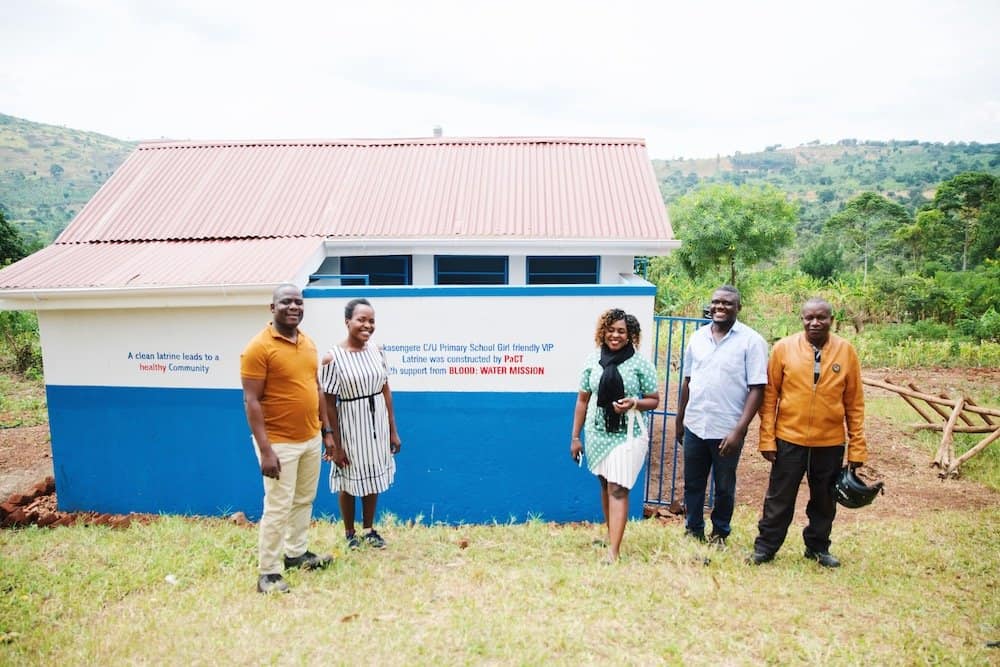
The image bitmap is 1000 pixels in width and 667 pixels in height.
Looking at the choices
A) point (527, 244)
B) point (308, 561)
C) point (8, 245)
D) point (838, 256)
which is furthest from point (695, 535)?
point (838, 256)

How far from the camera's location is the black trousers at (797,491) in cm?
421

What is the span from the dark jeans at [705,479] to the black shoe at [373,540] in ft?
7.21

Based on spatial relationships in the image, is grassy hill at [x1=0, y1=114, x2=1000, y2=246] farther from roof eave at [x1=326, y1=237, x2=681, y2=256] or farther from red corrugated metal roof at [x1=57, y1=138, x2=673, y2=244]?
roof eave at [x1=326, y1=237, x2=681, y2=256]

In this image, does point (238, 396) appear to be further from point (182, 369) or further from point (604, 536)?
point (604, 536)

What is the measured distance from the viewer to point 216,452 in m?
6.27

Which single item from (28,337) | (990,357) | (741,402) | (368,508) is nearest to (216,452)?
(368,508)

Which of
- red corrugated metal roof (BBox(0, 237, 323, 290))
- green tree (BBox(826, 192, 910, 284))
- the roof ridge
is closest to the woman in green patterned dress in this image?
red corrugated metal roof (BBox(0, 237, 323, 290))

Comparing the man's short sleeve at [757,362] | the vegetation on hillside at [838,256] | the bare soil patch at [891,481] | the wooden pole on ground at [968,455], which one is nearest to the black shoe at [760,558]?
the man's short sleeve at [757,362]

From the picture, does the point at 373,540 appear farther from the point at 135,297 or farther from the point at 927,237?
the point at 927,237

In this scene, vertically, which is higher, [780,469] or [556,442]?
[780,469]

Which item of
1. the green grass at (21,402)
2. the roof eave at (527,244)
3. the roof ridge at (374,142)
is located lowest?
the green grass at (21,402)

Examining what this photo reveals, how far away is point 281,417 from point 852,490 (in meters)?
3.51

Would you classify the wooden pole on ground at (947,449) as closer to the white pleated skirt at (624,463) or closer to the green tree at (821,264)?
the white pleated skirt at (624,463)

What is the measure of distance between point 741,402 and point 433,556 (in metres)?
2.39
